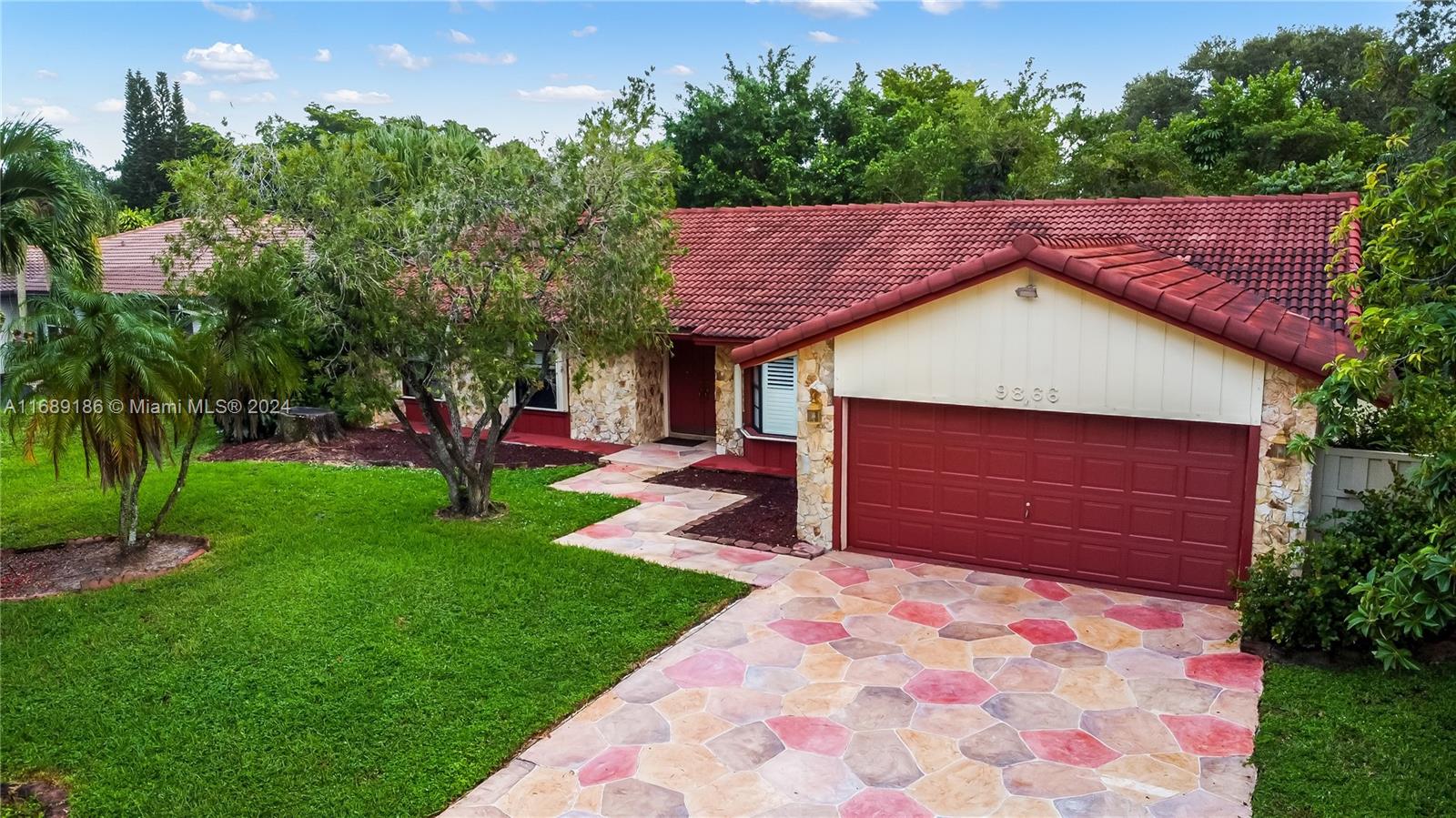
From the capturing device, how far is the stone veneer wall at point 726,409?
18094 millimetres

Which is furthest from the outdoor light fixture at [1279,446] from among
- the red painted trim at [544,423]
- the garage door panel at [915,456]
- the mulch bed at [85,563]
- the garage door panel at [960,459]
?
the red painted trim at [544,423]

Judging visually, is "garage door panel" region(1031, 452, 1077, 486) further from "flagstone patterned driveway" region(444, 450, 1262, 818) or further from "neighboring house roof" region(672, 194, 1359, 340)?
"neighboring house roof" region(672, 194, 1359, 340)

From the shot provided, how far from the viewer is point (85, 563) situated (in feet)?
39.4

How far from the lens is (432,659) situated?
29.6ft

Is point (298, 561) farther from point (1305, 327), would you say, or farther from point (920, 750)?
point (1305, 327)

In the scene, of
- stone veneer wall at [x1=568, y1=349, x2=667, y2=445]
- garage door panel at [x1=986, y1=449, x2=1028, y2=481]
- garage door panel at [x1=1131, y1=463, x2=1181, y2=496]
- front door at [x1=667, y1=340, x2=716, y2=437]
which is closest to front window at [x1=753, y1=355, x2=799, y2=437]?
front door at [x1=667, y1=340, x2=716, y2=437]

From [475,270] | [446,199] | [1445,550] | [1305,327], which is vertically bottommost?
[1445,550]

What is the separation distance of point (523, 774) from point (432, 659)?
2.27m

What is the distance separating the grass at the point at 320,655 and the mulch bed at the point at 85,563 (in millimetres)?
366

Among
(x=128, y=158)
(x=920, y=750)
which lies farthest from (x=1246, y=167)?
(x=128, y=158)

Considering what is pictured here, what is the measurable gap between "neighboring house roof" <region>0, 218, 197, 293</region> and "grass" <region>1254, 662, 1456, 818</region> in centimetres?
2510

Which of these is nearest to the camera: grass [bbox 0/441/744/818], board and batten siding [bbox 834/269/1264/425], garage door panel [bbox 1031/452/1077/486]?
grass [bbox 0/441/744/818]

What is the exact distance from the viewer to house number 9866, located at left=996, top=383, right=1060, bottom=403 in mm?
10953

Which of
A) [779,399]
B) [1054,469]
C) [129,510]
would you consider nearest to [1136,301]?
[1054,469]
